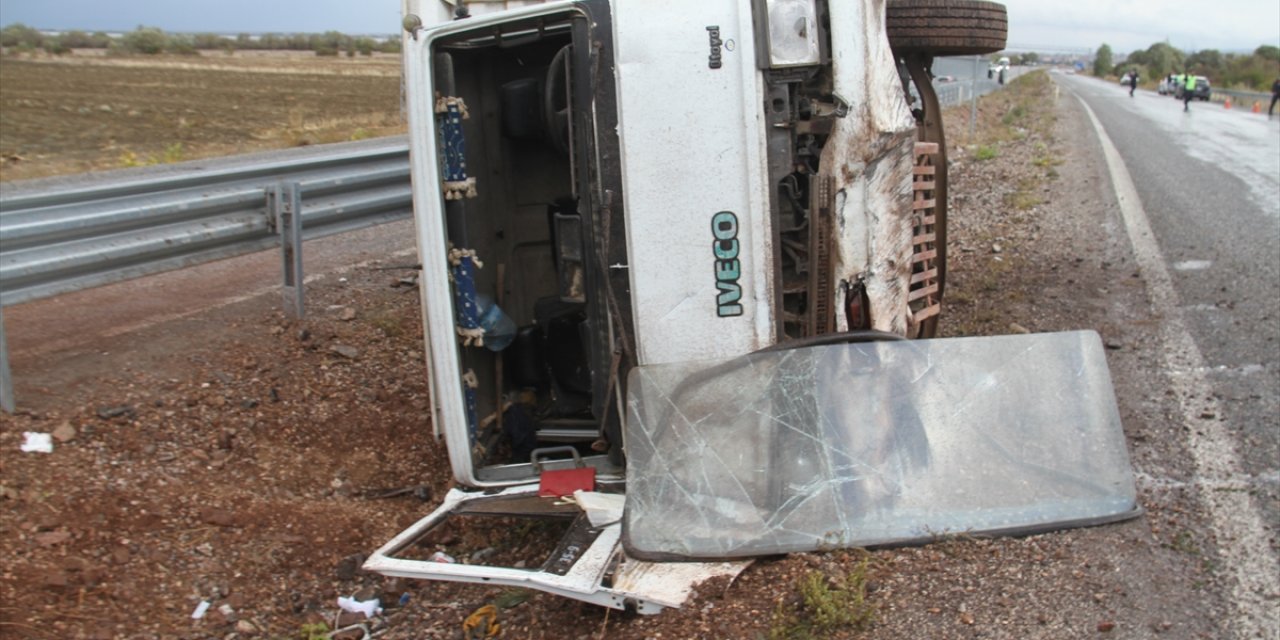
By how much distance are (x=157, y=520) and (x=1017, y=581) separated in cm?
309

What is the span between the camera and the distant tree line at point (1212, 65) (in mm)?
65375

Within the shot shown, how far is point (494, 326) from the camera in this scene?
4.73 metres

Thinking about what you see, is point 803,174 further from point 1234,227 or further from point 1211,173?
point 1211,173

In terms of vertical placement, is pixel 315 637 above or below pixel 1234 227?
below

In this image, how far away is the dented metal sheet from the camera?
11.5 feet

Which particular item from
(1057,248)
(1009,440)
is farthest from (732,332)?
(1057,248)

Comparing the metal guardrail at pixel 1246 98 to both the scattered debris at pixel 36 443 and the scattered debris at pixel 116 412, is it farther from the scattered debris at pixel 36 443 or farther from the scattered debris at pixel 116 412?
the scattered debris at pixel 36 443

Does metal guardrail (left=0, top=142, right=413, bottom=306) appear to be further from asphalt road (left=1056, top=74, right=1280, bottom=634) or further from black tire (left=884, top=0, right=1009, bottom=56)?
asphalt road (left=1056, top=74, right=1280, bottom=634)

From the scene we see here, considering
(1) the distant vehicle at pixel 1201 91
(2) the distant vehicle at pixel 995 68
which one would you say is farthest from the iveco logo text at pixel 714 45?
(1) the distant vehicle at pixel 1201 91

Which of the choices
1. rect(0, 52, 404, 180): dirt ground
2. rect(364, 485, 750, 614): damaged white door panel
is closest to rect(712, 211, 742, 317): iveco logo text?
rect(364, 485, 750, 614): damaged white door panel

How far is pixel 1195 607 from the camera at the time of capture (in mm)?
3166

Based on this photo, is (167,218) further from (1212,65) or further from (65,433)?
(1212,65)

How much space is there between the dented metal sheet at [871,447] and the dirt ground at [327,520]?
4.7 inches

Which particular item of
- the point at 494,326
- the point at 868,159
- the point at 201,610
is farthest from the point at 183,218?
the point at 868,159
